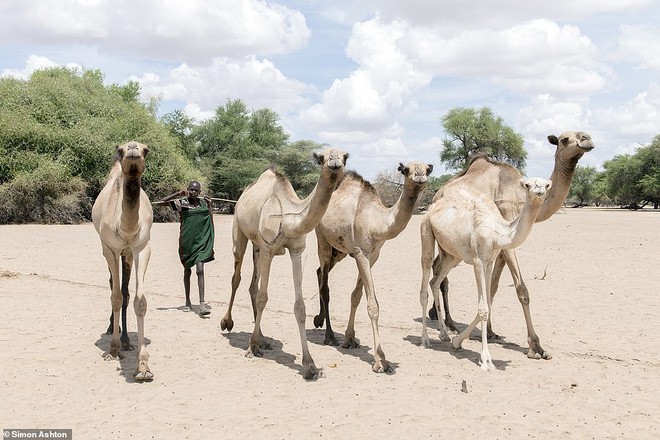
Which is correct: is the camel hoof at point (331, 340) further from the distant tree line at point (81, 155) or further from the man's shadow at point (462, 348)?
the distant tree line at point (81, 155)

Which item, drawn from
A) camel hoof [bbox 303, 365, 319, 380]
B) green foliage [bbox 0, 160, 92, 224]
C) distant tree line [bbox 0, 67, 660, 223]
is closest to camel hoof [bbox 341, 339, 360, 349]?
camel hoof [bbox 303, 365, 319, 380]

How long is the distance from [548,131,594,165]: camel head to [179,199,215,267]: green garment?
563cm

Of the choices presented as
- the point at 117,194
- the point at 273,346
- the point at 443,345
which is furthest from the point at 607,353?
the point at 117,194

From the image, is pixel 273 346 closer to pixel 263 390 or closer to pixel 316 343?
pixel 316 343

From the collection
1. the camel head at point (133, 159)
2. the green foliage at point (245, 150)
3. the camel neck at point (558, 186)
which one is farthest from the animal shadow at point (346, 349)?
the green foliage at point (245, 150)

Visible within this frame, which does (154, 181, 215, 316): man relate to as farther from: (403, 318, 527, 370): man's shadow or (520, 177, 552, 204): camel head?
(520, 177, 552, 204): camel head

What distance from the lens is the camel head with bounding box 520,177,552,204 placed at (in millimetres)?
6516

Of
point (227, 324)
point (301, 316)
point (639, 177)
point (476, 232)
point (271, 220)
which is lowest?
point (227, 324)

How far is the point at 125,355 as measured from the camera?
7168 millimetres

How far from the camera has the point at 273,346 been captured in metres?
7.76

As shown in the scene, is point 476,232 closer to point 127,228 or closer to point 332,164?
point 332,164

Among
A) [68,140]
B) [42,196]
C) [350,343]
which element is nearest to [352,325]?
[350,343]

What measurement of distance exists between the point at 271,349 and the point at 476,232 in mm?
2896

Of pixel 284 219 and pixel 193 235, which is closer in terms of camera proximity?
pixel 284 219
